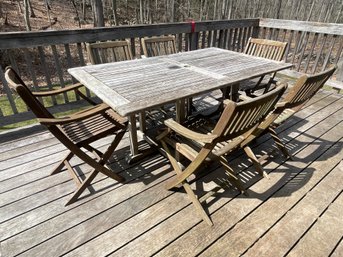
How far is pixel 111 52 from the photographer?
3000mm

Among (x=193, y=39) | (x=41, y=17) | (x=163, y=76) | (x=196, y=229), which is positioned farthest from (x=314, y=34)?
(x=41, y=17)

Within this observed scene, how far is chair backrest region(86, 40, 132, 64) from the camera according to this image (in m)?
2.92

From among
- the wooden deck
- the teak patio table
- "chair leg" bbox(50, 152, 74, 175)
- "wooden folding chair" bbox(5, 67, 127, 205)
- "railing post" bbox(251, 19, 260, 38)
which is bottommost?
the wooden deck

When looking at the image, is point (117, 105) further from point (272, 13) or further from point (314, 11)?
point (314, 11)

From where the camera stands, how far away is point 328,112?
3.50 meters

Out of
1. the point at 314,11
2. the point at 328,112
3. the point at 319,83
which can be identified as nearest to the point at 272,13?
the point at 314,11

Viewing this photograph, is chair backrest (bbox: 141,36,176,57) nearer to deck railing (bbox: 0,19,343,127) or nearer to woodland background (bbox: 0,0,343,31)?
deck railing (bbox: 0,19,343,127)

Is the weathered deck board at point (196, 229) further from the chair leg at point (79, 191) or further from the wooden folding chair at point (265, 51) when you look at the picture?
the wooden folding chair at point (265, 51)

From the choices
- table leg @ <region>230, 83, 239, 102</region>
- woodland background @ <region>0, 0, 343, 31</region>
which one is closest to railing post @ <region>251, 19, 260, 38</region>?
woodland background @ <region>0, 0, 343, 31</region>

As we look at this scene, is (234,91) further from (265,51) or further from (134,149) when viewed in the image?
(134,149)

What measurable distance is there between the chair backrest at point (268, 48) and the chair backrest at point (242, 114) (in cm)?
202

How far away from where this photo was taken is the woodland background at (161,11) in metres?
7.44

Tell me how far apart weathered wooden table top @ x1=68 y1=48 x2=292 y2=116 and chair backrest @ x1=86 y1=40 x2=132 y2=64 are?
562 mm

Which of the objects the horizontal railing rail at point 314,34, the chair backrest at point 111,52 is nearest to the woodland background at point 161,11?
the horizontal railing rail at point 314,34
